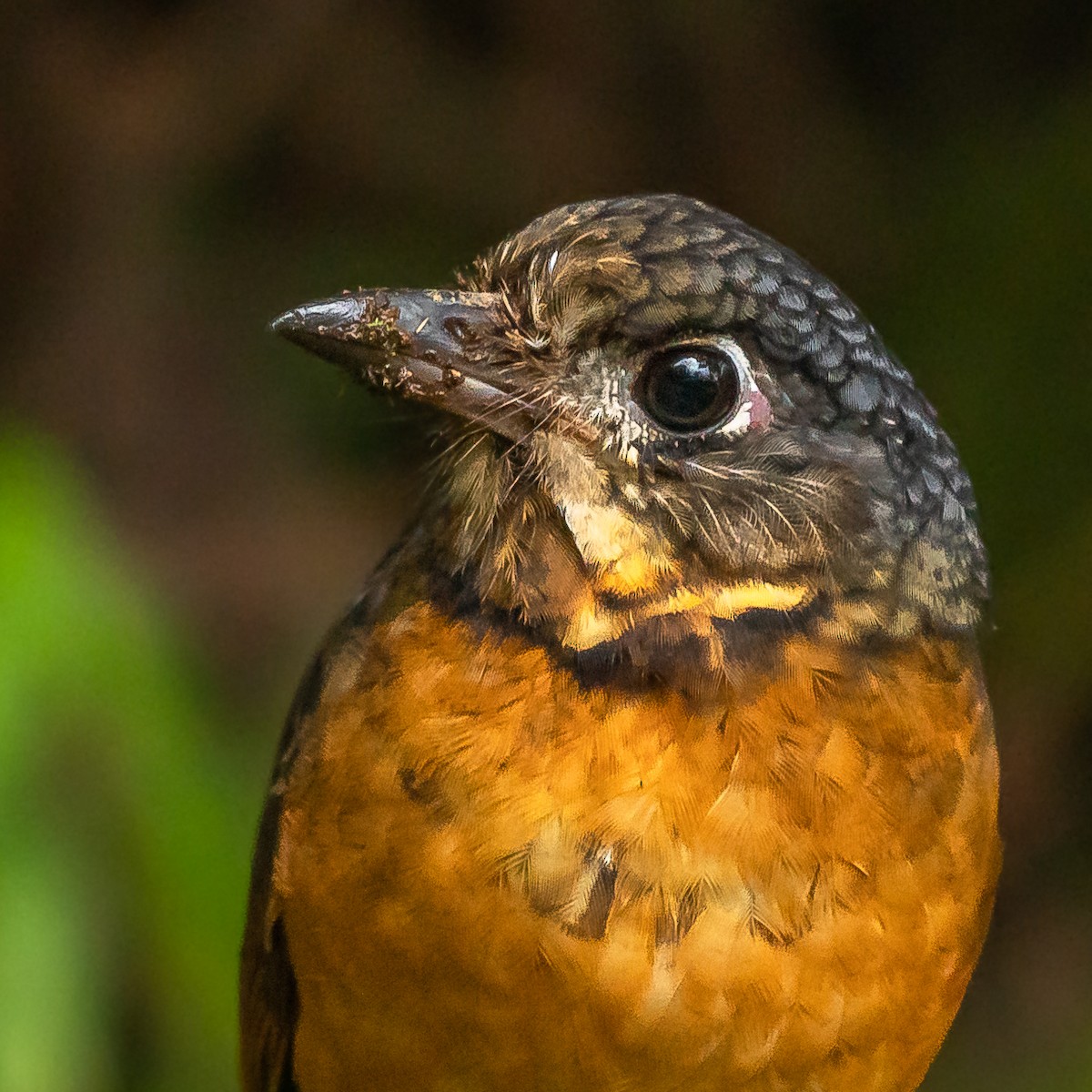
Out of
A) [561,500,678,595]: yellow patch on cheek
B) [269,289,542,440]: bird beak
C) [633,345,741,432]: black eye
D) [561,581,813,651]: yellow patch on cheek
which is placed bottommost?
[561,581,813,651]: yellow patch on cheek

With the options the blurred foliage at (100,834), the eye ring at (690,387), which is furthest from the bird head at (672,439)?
the blurred foliage at (100,834)

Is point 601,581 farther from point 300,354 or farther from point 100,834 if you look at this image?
point 300,354

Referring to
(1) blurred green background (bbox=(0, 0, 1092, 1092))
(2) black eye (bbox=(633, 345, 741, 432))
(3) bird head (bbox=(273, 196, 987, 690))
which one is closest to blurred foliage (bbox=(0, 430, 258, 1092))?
(1) blurred green background (bbox=(0, 0, 1092, 1092))

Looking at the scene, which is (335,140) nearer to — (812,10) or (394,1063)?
(812,10)

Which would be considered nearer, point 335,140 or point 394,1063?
point 394,1063

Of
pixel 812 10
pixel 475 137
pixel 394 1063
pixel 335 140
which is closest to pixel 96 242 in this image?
pixel 335 140

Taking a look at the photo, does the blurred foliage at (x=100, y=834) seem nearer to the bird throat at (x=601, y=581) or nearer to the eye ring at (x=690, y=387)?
the bird throat at (x=601, y=581)

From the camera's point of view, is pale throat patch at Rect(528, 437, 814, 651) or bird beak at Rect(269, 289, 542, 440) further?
bird beak at Rect(269, 289, 542, 440)

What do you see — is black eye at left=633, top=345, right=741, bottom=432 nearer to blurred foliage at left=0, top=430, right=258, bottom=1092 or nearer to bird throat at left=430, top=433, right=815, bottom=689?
bird throat at left=430, top=433, right=815, bottom=689
